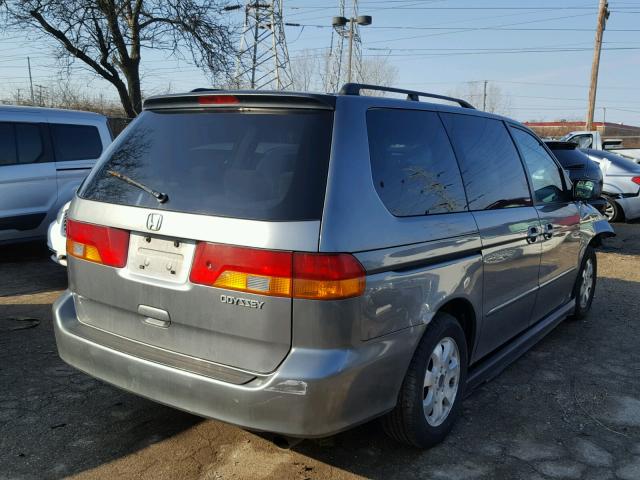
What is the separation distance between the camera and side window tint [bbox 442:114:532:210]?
3.44 meters

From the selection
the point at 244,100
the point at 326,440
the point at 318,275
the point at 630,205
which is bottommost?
the point at 630,205

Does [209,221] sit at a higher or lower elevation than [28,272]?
higher

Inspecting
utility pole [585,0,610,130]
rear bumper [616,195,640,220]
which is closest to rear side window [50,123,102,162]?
rear bumper [616,195,640,220]

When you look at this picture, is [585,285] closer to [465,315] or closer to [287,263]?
[465,315]

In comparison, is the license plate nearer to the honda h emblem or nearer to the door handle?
the honda h emblem

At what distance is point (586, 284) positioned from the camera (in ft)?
18.3

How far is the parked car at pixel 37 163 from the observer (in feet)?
23.1

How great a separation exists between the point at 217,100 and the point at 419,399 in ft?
5.78

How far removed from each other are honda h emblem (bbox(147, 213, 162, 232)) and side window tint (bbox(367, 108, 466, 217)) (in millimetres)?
990

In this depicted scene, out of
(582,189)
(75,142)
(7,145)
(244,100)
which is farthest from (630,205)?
(244,100)

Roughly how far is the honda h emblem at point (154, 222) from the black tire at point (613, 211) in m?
11.9

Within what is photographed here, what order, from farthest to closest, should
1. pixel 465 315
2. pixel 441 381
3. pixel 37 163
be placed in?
pixel 37 163, pixel 465 315, pixel 441 381

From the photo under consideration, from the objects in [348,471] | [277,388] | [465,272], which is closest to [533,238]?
[465,272]

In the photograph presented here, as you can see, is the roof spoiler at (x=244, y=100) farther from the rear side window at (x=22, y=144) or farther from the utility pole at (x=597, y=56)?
the utility pole at (x=597, y=56)
